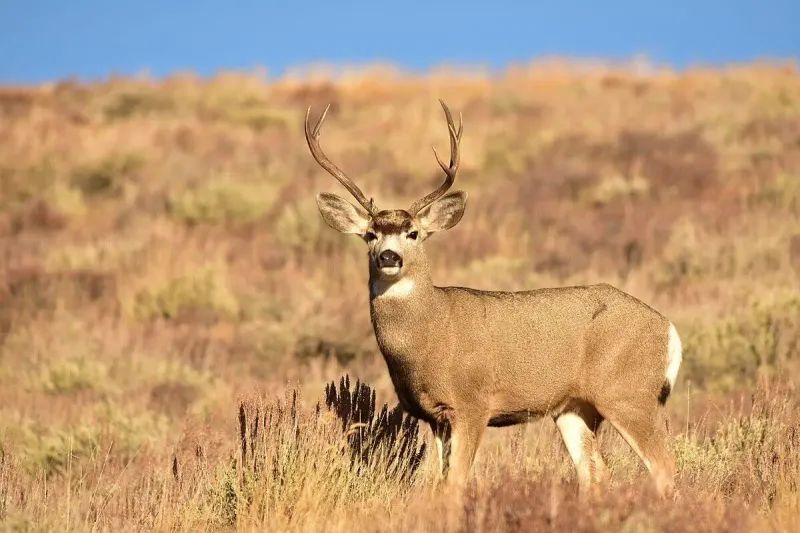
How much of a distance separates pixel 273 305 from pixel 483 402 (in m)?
7.56

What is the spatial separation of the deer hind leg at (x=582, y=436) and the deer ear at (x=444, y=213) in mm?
1336

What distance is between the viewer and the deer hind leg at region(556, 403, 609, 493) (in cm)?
691

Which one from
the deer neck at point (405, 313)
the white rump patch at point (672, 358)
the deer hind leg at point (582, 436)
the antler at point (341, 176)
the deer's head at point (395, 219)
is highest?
the antler at point (341, 176)

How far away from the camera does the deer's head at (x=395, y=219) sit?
6.55 metres

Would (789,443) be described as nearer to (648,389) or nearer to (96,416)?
(648,389)

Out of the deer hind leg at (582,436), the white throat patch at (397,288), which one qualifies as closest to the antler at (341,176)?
the white throat patch at (397,288)

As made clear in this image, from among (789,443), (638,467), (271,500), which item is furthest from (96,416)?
(789,443)

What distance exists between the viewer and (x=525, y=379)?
6586 mm

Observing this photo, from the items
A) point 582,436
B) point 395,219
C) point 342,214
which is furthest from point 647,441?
point 342,214

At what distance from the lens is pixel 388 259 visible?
6.38 metres

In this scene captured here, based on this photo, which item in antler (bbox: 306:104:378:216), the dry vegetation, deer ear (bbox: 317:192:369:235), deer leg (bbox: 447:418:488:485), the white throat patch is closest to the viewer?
the dry vegetation

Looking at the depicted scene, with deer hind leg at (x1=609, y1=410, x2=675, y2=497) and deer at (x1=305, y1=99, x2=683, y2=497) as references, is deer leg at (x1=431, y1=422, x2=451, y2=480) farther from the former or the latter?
deer hind leg at (x1=609, y1=410, x2=675, y2=497)

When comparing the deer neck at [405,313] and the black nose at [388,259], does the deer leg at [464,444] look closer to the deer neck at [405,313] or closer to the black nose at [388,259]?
the deer neck at [405,313]

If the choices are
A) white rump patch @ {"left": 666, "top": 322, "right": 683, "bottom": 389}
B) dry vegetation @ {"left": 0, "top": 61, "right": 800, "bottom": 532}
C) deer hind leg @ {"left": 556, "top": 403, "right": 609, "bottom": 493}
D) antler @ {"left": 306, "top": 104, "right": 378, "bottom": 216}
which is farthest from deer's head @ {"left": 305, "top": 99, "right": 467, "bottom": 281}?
white rump patch @ {"left": 666, "top": 322, "right": 683, "bottom": 389}
